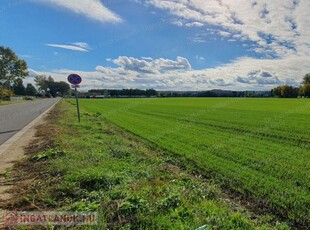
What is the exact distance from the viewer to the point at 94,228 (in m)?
3.58

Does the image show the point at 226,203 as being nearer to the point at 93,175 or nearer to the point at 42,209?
the point at 93,175

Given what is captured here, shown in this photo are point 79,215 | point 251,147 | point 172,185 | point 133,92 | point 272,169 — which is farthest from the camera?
point 133,92

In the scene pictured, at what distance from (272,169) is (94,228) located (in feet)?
16.5

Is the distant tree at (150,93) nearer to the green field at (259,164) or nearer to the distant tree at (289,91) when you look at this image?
the distant tree at (289,91)

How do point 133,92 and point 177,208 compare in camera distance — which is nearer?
point 177,208

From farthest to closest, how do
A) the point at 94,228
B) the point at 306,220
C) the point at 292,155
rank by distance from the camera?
the point at 292,155 → the point at 306,220 → the point at 94,228

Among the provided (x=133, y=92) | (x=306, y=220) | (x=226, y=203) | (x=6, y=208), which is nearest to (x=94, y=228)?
(x=6, y=208)

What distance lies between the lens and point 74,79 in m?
17.7

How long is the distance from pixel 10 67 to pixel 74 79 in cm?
7427

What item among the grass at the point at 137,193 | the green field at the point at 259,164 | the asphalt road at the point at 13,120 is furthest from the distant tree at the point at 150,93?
the grass at the point at 137,193

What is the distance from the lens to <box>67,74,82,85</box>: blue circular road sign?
1756cm

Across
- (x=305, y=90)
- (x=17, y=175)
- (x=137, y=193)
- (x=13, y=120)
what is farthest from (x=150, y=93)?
(x=137, y=193)

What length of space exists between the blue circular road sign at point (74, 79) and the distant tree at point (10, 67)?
6884 centimetres

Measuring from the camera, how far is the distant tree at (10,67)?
76250mm
